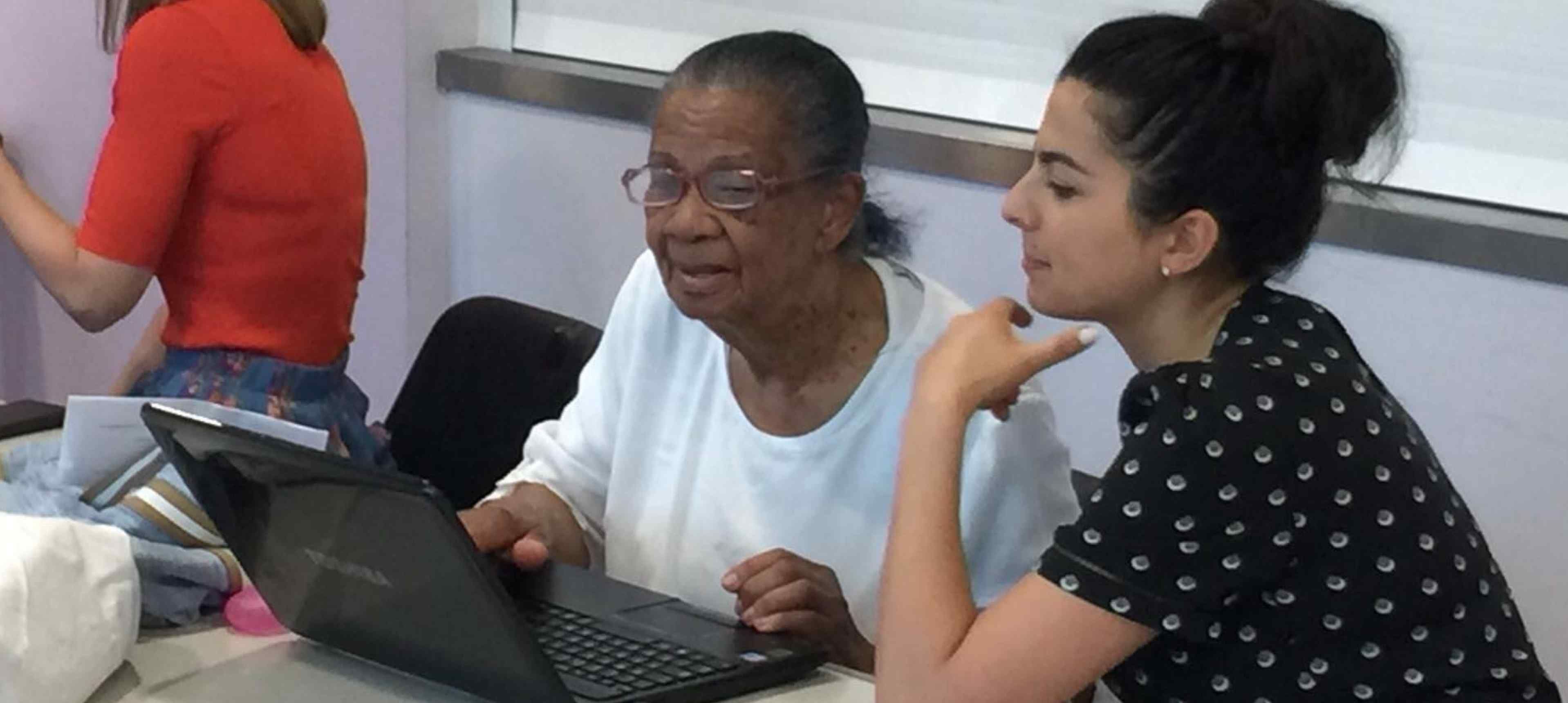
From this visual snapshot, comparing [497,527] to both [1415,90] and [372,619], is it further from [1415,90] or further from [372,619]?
[1415,90]

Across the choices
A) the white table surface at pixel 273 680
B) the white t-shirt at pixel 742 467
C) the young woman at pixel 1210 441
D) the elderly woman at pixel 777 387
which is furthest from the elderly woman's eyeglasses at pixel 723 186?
the white table surface at pixel 273 680

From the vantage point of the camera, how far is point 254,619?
1.52 meters

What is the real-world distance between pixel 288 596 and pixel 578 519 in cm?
40

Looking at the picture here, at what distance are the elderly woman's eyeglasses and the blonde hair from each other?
70 centimetres

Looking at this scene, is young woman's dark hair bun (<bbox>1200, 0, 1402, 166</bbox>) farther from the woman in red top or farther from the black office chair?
the woman in red top

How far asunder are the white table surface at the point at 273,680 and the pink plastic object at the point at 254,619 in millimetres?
12

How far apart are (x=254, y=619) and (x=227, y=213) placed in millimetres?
746

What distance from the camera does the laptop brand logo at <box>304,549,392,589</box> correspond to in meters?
1.34

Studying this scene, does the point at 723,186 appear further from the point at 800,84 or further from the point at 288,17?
the point at 288,17

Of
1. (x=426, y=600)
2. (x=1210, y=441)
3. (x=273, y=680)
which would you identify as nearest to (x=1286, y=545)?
(x=1210, y=441)

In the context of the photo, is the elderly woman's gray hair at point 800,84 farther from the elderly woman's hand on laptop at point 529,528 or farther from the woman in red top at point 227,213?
the woman in red top at point 227,213

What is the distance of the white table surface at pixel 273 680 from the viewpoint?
1403 millimetres

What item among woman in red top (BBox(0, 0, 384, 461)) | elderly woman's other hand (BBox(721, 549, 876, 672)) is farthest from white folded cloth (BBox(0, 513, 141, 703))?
woman in red top (BBox(0, 0, 384, 461))

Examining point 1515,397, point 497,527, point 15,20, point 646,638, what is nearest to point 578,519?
point 497,527
